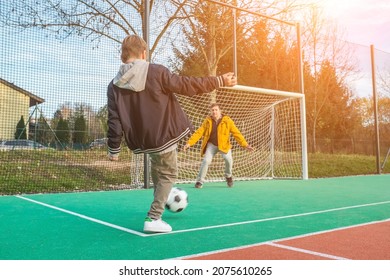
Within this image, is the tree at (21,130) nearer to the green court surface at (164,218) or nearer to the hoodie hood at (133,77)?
the green court surface at (164,218)

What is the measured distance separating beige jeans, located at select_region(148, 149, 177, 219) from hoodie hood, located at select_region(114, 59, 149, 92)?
2.03ft

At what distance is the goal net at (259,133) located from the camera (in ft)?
31.8

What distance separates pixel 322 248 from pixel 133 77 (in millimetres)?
1970

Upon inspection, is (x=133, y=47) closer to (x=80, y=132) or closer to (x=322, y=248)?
(x=322, y=248)

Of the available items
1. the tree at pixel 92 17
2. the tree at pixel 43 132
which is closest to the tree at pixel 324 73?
the tree at pixel 92 17

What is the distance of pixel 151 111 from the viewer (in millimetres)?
3344

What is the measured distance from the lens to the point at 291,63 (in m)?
19.5

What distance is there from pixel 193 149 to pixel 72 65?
11.6 ft

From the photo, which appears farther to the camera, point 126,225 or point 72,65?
point 72,65

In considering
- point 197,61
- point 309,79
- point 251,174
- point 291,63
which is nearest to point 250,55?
point 197,61

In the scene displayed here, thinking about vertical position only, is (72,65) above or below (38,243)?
above

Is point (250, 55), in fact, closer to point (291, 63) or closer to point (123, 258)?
point (291, 63)

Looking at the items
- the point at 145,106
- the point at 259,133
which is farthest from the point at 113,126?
the point at 259,133

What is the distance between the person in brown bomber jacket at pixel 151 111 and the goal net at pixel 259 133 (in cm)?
584
